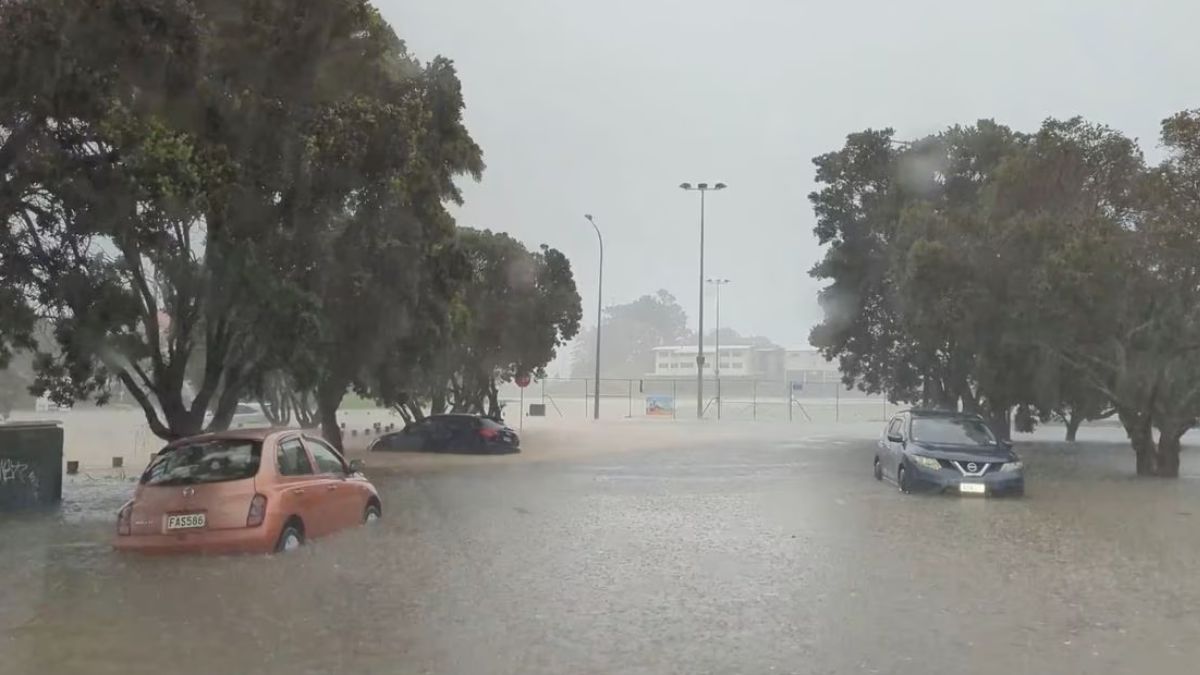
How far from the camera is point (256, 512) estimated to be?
10.1 meters

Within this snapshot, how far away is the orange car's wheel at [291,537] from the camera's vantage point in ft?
33.7

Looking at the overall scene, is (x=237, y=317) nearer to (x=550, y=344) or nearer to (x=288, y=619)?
(x=288, y=619)

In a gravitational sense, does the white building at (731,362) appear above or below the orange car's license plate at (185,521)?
above

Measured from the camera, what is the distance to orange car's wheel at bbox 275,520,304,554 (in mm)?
10266

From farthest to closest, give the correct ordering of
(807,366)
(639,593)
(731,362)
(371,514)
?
(731,362)
(807,366)
(371,514)
(639,593)

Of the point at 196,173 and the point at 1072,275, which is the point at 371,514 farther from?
the point at 1072,275

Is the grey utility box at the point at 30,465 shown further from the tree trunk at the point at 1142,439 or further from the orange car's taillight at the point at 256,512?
the tree trunk at the point at 1142,439

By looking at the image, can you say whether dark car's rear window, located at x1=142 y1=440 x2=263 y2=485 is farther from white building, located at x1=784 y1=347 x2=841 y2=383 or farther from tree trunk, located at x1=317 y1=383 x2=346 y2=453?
white building, located at x1=784 y1=347 x2=841 y2=383

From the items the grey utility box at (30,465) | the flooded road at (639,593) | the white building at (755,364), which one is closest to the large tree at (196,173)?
the grey utility box at (30,465)

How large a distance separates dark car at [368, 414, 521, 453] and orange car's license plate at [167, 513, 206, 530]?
19.4 metres

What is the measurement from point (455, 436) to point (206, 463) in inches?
752

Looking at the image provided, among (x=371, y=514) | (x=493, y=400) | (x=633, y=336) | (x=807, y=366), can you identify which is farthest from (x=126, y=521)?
(x=633, y=336)

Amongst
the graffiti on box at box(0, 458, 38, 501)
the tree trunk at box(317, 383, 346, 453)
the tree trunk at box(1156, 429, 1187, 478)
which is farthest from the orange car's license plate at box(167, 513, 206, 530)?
the tree trunk at box(1156, 429, 1187, 478)

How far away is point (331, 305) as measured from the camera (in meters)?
17.3
